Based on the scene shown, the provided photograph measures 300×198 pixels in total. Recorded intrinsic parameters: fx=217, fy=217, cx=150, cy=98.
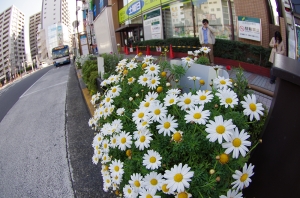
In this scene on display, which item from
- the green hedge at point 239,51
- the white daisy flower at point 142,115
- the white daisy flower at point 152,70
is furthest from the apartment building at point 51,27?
the white daisy flower at point 142,115

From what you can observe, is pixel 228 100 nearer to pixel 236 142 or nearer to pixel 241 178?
pixel 236 142

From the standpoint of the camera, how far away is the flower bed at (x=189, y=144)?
1.06m

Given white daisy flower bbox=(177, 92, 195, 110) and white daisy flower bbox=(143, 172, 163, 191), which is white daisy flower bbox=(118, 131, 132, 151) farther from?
white daisy flower bbox=(177, 92, 195, 110)

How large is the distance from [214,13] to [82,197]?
1059 centimetres

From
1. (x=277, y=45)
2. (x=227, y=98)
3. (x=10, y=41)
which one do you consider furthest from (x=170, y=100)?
(x=10, y=41)

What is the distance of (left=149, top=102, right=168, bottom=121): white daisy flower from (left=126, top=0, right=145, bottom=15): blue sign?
17823 millimetres

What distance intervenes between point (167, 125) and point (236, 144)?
1.20 ft

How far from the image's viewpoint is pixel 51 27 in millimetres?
100500

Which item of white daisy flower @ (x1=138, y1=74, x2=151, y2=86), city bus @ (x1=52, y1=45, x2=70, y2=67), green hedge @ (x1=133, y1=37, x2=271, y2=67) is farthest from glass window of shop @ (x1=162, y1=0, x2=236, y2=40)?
city bus @ (x1=52, y1=45, x2=70, y2=67)

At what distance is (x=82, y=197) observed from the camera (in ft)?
7.46

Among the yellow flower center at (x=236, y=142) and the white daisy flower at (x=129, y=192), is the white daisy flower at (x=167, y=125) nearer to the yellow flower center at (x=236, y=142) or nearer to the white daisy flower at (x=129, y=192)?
the yellow flower center at (x=236, y=142)

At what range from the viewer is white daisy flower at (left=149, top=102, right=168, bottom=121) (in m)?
1.25

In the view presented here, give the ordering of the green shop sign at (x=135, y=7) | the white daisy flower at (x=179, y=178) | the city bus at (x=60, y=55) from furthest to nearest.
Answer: the city bus at (x=60, y=55) → the green shop sign at (x=135, y=7) → the white daisy flower at (x=179, y=178)

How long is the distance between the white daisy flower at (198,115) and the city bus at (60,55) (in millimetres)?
32624
